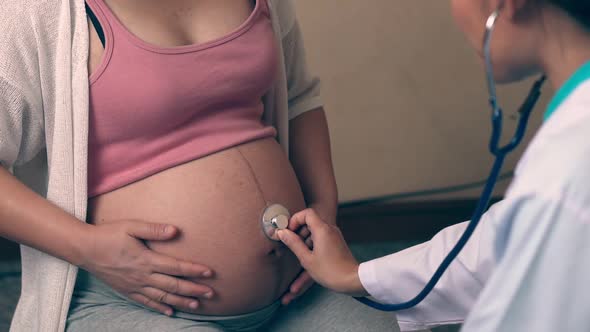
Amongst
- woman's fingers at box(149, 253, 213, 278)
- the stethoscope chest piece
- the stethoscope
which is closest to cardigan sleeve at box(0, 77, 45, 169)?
woman's fingers at box(149, 253, 213, 278)

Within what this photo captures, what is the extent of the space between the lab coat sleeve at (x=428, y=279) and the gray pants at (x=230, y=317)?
0.06 meters

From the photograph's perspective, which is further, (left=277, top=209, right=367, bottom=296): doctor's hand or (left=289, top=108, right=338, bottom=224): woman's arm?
(left=289, top=108, right=338, bottom=224): woman's arm

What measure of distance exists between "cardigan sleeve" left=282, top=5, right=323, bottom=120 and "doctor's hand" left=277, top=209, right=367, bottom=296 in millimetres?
322

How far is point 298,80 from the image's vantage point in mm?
1358

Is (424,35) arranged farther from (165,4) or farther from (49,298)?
(49,298)

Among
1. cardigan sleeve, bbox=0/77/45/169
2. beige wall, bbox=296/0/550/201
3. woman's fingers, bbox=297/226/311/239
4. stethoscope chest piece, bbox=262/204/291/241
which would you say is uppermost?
cardigan sleeve, bbox=0/77/45/169

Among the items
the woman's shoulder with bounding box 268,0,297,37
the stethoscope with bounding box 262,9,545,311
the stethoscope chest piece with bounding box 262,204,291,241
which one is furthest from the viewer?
the woman's shoulder with bounding box 268,0,297,37

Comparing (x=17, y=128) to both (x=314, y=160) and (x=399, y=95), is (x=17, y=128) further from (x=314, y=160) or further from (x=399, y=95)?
(x=399, y=95)

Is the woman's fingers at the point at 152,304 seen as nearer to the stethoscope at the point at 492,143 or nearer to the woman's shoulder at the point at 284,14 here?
the stethoscope at the point at 492,143

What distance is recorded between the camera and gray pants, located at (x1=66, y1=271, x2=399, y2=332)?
107cm

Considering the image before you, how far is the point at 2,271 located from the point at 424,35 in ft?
4.56

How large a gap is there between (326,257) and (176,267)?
0.71ft

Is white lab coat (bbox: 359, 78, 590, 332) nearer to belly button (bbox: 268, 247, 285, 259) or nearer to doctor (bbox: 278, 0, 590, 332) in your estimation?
doctor (bbox: 278, 0, 590, 332)

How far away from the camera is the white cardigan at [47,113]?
1.01 metres
